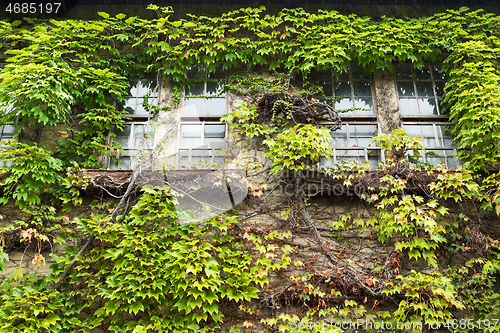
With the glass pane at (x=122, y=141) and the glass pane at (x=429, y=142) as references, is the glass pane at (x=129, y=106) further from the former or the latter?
the glass pane at (x=429, y=142)

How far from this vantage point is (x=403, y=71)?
20.9ft

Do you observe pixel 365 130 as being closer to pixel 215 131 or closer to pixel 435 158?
pixel 435 158

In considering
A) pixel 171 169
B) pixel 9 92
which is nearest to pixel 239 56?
pixel 171 169

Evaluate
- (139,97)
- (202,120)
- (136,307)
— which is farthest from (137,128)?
(136,307)

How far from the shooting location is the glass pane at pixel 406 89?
6246mm

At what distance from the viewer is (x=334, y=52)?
232 inches

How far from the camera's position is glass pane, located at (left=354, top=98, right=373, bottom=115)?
240 inches

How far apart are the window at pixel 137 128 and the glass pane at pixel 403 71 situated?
13.8 ft

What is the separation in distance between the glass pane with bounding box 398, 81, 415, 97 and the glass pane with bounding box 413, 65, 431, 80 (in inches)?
8.3

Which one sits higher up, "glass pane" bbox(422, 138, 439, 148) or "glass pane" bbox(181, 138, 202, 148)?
"glass pane" bbox(181, 138, 202, 148)

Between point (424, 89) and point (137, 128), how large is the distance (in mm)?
4981

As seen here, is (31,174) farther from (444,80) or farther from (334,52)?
(444,80)

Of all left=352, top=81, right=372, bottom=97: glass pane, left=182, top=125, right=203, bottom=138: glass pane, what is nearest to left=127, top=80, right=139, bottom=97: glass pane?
left=182, top=125, right=203, bottom=138: glass pane

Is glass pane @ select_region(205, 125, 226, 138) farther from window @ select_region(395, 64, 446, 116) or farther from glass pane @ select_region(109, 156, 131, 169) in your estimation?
window @ select_region(395, 64, 446, 116)
